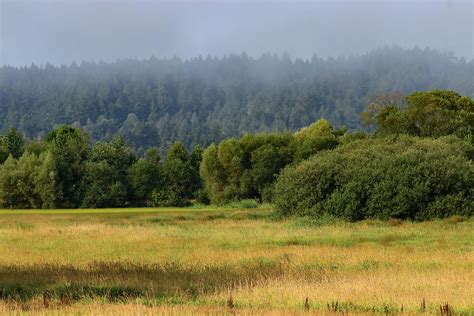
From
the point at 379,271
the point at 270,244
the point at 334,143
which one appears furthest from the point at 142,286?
the point at 334,143

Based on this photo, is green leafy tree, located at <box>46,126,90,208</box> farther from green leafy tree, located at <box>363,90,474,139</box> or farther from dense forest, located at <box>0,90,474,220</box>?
green leafy tree, located at <box>363,90,474,139</box>

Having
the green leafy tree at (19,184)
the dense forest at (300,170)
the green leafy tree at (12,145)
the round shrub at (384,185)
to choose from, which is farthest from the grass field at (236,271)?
the green leafy tree at (12,145)

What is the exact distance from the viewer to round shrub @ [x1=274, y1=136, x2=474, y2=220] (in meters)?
48.6

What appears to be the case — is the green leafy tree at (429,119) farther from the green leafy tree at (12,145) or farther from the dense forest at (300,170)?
the green leafy tree at (12,145)

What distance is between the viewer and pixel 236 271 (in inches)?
836

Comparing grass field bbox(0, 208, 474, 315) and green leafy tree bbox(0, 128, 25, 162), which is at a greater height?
green leafy tree bbox(0, 128, 25, 162)

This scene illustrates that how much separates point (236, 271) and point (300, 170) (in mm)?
34522

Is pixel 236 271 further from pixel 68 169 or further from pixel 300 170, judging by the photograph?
pixel 68 169

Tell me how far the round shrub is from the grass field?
7.34m

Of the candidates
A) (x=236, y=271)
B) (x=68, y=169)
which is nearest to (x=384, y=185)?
(x=236, y=271)

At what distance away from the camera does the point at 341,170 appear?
5297cm

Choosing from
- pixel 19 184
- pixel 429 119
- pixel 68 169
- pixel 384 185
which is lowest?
pixel 384 185

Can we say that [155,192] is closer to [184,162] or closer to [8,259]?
[184,162]

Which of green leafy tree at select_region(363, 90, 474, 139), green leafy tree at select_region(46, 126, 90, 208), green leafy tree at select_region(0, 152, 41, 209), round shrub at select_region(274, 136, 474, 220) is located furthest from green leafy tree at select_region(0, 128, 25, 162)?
round shrub at select_region(274, 136, 474, 220)
